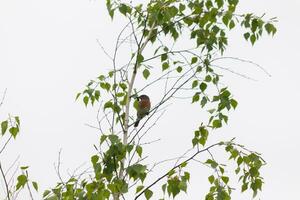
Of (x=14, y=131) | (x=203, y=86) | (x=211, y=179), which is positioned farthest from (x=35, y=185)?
(x=203, y=86)

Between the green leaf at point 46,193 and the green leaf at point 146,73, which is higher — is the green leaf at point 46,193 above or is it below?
below

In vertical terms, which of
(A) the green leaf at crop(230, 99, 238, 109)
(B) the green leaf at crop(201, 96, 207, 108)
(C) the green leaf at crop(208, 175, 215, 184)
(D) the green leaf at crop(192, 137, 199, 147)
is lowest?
(C) the green leaf at crop(208, 175, 215, 184)

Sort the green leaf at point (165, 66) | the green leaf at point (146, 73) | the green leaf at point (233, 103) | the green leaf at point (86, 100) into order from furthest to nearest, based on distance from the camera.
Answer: the green leaf at point (165, 66), the green leaf at point (146, 73), the green leaf at point (86, 100), the green leaf at point (233, 103)

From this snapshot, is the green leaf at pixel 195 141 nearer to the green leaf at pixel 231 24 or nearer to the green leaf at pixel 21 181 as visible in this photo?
the green leaf at pixel 231 24

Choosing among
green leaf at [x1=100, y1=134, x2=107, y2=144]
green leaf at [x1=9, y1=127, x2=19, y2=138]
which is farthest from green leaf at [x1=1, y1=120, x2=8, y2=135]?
green leaf at [x1=100, y1=134, x2=107, y2=144]

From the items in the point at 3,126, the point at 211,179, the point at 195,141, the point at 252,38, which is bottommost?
the point at 211,179

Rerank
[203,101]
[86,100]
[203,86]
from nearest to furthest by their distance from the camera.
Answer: [86,100]
[203,101]
[203,86]

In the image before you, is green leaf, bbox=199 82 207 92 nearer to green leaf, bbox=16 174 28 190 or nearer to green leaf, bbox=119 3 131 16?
green leaf, bbox=119 3 131 16

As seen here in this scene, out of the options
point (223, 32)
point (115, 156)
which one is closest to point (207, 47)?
point (223, 32)

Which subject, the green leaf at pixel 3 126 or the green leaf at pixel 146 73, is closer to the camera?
the green leaf at pixel 3 126

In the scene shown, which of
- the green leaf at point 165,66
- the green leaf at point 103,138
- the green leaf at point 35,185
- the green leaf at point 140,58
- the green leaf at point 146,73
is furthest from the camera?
the green leaf at point 165,66

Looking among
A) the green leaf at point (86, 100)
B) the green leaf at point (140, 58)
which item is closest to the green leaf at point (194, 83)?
the green leaf at point (140, 58)

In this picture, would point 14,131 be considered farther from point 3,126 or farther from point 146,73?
point 146,73

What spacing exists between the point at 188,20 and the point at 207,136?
5.03ft
